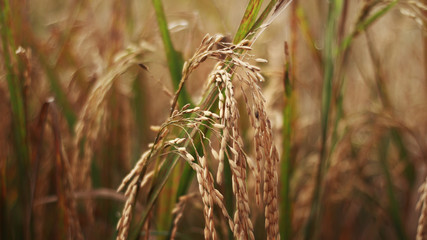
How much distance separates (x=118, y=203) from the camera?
1410mm

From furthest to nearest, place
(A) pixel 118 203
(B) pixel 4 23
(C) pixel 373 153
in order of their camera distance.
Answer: (C) pixel 373 153 → (A) pixel 118 203 → (B) pixel 4 23

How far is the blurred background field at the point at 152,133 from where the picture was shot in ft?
3.36

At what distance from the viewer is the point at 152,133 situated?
202 cm

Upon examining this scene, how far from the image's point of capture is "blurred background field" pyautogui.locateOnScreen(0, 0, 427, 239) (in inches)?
40.3

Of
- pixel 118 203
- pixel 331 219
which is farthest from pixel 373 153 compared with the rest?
pixel 118 203

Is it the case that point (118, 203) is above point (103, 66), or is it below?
below

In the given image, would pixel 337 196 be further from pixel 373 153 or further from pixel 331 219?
pixel 373 153

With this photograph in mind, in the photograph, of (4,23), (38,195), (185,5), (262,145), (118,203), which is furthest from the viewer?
(185,5)

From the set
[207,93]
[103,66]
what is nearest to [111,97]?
[103,66]

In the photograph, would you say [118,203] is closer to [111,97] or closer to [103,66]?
[111,97]

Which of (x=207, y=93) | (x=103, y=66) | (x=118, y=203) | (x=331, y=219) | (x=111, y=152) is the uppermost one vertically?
(x=103, y=66)

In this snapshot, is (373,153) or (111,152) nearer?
(111,152)

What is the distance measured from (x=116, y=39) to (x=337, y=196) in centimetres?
93

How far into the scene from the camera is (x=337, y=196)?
1.51 meters
